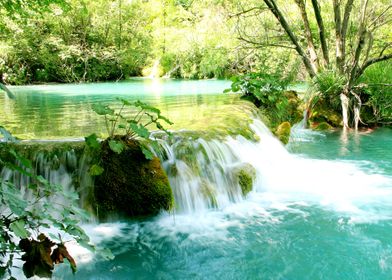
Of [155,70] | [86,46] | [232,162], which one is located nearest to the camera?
[232,162]

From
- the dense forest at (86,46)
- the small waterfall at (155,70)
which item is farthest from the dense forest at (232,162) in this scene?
the small waterfall at (155,70)

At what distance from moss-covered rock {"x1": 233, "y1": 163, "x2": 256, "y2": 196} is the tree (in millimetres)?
5962

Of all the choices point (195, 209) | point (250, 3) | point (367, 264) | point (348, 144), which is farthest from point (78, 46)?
point (367, 264)

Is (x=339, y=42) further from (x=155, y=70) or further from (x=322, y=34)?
(x=155, y=70)

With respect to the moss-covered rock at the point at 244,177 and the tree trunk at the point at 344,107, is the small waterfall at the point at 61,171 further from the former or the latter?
the tree trunk at the point at 344,107

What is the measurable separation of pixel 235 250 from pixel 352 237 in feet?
4.51

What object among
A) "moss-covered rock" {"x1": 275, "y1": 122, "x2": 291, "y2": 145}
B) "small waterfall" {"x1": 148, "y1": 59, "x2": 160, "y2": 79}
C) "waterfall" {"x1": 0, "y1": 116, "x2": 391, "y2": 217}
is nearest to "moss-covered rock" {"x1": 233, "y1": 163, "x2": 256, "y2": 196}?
"waterfall" {"x1": 0, "y1": 116, "x2": 391, "y2": 217}

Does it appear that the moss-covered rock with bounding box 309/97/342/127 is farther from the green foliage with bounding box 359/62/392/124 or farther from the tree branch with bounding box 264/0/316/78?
the tree branch with bounding box 264/0/316/78

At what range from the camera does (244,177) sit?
609 centimetres

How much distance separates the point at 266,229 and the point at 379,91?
7.77 meters

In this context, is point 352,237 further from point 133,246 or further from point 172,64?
point 172,64

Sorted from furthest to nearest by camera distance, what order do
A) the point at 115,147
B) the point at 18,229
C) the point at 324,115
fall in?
the point at 324,115, the point at 115,147, the point at 18,229

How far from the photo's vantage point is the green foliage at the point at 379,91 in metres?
11.0

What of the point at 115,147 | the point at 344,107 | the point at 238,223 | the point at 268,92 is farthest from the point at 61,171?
the point at 344,107
